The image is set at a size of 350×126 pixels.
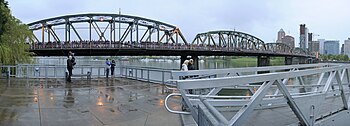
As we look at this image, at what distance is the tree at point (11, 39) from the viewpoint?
22.0 m

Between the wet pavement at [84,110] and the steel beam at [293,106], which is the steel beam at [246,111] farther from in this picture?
the wet pavement at [84,110]

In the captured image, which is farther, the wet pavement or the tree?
the tree

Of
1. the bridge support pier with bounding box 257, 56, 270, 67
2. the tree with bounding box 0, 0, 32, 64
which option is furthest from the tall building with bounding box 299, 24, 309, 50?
the tree with bounding box 0, 0, 32, 64

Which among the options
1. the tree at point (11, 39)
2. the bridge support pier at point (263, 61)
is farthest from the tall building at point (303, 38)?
the tree at point (11, 39)

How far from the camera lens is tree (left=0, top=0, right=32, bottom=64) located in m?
22.0

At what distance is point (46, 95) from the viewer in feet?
37.4

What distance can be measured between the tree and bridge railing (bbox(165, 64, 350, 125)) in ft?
67.0

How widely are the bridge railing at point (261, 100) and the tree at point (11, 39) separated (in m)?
20.4

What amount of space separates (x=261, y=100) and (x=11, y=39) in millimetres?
25634

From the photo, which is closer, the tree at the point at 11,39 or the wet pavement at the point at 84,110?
the wet pavement at the point at 84,110

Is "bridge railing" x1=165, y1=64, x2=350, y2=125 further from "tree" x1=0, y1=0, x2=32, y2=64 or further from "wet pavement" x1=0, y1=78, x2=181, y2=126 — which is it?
"tree" x1=0, y1=0, x2=32, y2=64

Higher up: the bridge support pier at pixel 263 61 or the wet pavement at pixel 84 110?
the bridge support pier at pixel 263 61

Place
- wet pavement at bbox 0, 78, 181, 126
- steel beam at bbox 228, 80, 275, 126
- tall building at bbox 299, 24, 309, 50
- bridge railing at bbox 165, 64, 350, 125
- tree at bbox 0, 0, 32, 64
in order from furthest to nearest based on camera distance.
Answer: tall building at bbox 299, 24, 309, 50, tree at bbox 0, 0, 32, 64, wet pavement at bbox 0, 78, 181, 126, steel beam at bbox 228, 80, 275, 126, bridge railing at bbox 165, 64, 350, 125

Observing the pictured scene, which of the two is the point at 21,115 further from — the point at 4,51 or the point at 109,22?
the point at 109,22
